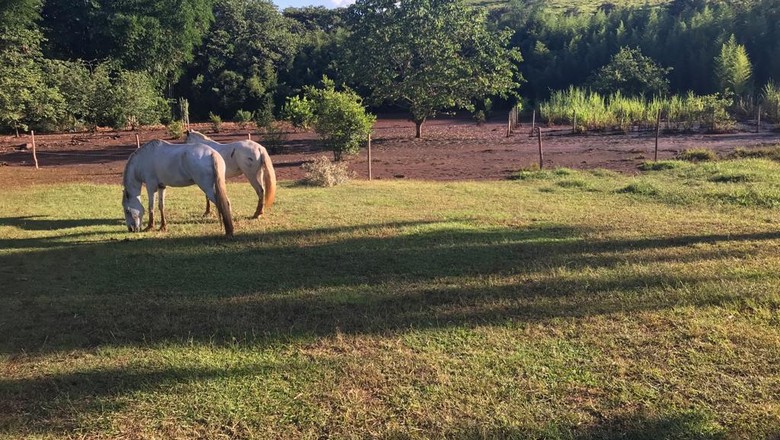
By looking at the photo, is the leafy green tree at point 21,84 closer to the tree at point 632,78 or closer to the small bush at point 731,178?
the small bush at point 731,178

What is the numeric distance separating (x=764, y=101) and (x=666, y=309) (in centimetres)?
3106

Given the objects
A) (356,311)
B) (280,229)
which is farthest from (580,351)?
(280,229)

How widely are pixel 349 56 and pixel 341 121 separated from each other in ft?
32.8

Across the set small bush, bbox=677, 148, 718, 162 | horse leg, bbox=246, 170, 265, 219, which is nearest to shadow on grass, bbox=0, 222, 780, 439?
horse leg, bbox=246, 170, 265, 219

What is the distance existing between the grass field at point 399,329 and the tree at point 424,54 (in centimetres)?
1846

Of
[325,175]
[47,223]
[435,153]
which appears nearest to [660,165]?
[325,175]

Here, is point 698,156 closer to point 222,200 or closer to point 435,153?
point 435,153

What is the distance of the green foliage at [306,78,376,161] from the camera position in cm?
1823

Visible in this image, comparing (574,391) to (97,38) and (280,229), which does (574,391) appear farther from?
(97,38)

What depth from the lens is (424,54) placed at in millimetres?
26203

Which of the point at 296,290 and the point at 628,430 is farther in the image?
the point at 296,290

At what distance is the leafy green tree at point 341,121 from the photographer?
18.2m

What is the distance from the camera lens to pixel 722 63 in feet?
111

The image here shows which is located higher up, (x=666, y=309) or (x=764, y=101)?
(x=764, y=101)
